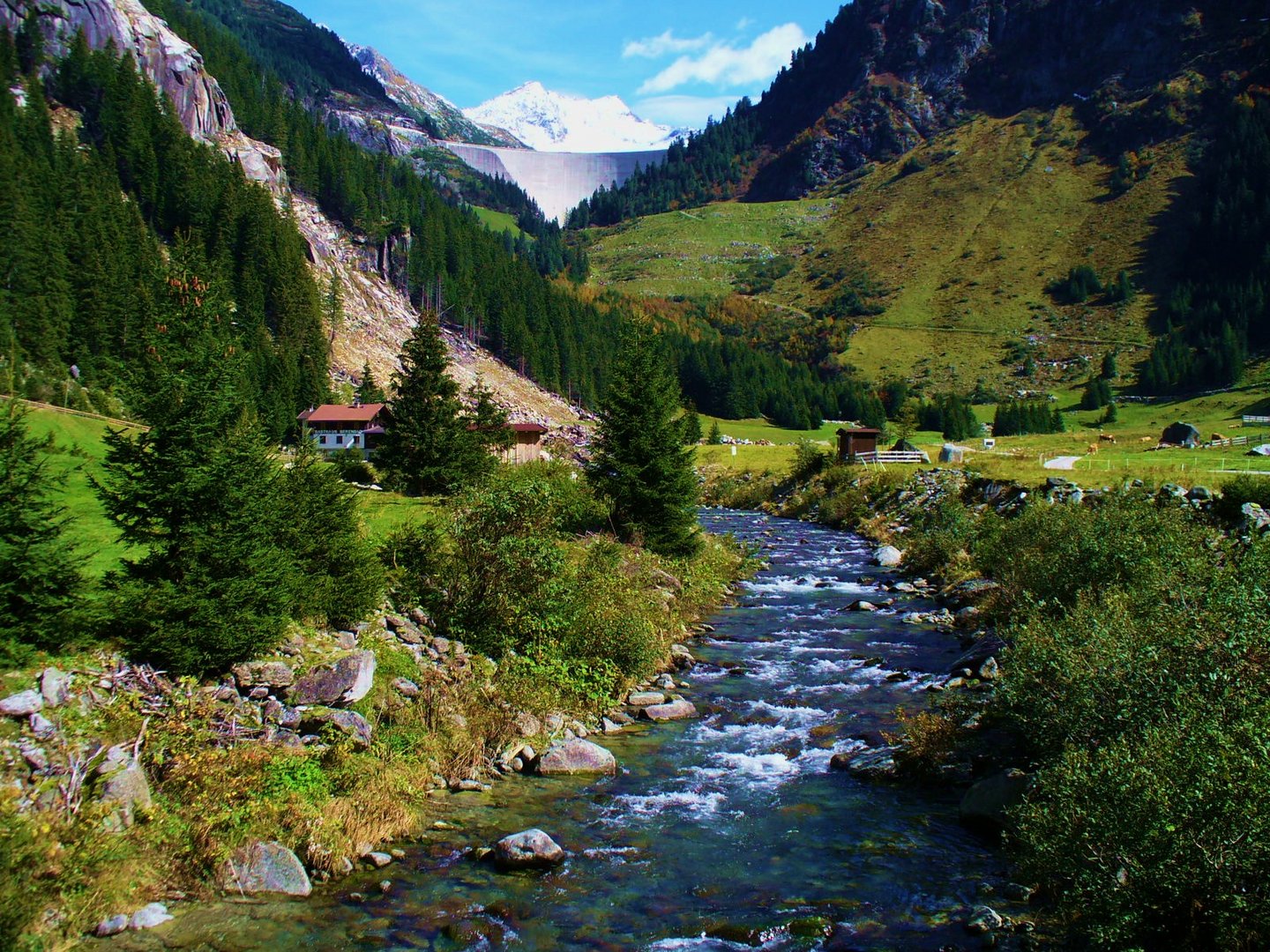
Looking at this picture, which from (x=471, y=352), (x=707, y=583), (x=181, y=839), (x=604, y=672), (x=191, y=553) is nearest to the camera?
(x=181, y=839)

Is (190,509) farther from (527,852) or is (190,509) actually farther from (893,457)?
(893,457)

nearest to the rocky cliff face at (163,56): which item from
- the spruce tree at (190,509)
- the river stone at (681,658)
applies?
the river stone at (681,658)

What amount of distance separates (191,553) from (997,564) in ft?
87.6

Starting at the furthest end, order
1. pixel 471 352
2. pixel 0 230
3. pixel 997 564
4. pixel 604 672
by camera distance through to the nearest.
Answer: pixel 471 352 < pixel 0 230 < pixel 997 564 < pixel 604 672

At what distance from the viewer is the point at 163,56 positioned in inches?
5064

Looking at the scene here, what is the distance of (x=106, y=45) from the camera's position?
401 ft

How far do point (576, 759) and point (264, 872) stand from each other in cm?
672

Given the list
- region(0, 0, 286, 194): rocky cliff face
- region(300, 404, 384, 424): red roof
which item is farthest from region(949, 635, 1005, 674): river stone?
region(0, 0, 286, 194): rocky cliff face

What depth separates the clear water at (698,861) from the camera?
36.6 feet

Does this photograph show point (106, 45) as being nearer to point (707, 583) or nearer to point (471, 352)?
point (471, 352)

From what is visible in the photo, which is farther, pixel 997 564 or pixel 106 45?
pixel 106 45

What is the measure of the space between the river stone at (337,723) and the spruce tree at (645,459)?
21.5 m

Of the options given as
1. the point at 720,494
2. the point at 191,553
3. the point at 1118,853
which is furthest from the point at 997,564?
the point at 720,494

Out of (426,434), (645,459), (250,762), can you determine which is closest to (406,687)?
(250,762)
